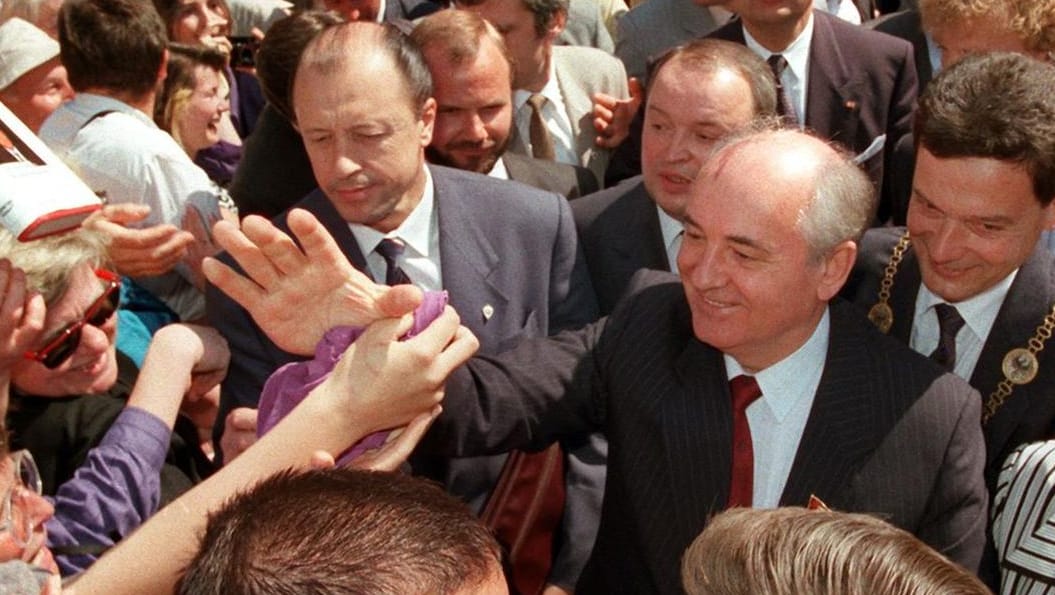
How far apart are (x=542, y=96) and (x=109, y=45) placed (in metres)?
1.39

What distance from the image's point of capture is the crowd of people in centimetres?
245

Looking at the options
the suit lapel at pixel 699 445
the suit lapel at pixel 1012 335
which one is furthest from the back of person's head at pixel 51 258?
the suit lapel at pixel 1012 335

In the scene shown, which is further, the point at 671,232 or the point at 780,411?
the point at 671,232

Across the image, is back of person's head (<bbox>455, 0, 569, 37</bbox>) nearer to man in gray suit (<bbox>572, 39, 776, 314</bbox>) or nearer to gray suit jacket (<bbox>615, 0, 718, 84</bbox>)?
gray suit jacket (<bbox>615, 0, 718, 84</bbox>)

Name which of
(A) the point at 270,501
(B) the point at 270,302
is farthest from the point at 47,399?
(A) the point at 270,501

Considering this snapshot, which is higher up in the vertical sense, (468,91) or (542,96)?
(468,91)

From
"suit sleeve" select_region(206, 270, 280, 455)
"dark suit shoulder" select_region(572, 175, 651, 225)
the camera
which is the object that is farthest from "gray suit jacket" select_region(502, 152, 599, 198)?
the camera

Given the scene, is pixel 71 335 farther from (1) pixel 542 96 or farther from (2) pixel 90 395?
(1) pixel 542 96

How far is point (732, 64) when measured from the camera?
12.0 ft

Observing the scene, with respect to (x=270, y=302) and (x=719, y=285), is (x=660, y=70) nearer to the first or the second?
(x=719, y=285)

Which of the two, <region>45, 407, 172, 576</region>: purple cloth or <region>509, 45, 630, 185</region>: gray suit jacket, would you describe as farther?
<region>509, 45, 630, 185</region>: gray suit jacket

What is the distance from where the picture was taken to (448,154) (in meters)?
4.08

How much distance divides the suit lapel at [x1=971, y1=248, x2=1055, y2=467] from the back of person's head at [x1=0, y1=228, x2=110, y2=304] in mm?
1862

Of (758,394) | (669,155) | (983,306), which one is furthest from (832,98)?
(758,394)
